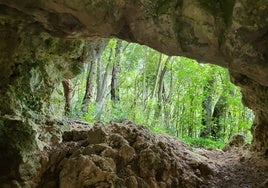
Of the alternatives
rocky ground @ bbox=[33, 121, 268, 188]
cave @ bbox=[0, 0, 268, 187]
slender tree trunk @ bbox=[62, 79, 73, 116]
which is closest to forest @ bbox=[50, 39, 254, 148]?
slender tree trunk @ bbox=[62, 79, 73, 116]

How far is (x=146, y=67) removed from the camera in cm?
1725

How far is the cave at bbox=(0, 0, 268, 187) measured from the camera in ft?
12.3

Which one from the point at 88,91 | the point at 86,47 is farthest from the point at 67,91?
the point at 88,91

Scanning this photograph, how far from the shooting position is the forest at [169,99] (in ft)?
35.3

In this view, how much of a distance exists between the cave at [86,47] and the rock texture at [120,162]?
4 cm

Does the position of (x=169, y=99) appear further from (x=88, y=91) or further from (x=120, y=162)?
(x=120, y=162)

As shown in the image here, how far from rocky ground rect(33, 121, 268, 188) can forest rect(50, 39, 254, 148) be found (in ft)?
5.63

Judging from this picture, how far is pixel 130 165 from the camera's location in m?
5.09

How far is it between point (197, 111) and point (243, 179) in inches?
291

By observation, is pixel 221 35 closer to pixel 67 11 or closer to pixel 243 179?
pixel 67 11

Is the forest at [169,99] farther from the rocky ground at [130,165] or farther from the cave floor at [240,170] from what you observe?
the cave floor at [240,170]

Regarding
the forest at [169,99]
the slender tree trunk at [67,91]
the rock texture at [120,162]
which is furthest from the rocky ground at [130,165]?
the slender tree trunk at [67,91]

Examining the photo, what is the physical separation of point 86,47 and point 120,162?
2.72 metres

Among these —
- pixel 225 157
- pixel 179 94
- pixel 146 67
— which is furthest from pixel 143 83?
pixel 225 157
